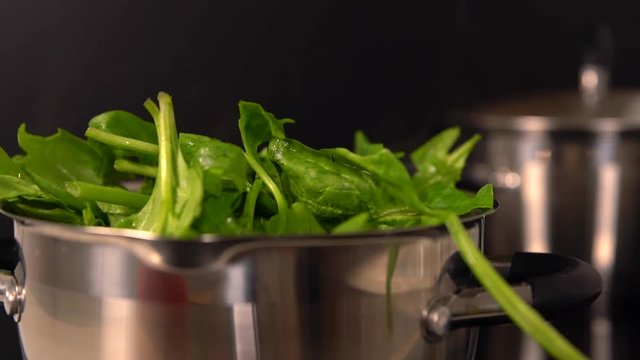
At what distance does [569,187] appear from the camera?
116 centimetres

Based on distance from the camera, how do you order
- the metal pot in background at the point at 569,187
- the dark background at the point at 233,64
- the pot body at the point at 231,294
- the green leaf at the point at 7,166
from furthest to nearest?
the metal pot in background at the point at 569,187 → the dark background at the point at 233,64 → the green leaf at the point at 7,166 → the pot body at the point at 231,294

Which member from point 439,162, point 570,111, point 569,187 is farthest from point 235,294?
point 570,111

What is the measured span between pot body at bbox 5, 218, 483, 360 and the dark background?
301 mm

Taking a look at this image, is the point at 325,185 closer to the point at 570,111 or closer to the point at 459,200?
the point at 459,200

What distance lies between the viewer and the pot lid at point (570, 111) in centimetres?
115

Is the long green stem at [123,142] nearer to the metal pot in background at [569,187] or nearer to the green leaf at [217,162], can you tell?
the green leaf at [217,162]

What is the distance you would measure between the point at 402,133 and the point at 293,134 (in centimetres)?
25

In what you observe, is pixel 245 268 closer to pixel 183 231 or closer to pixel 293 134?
pixel 183 231

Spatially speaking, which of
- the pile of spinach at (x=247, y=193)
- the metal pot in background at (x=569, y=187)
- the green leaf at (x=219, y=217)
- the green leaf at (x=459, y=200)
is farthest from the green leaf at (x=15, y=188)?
the metal pot in background at (x=569, y=187)

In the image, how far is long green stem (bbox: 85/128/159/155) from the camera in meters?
0.49

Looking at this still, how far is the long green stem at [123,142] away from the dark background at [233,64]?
0.74ft

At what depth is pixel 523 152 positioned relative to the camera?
116 cm

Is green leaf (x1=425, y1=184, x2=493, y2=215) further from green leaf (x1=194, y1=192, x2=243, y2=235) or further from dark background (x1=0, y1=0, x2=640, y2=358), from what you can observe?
dark background (x1=0, y1=0, x2=640, y2=358)

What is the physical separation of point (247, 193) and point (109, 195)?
2.9 inches
